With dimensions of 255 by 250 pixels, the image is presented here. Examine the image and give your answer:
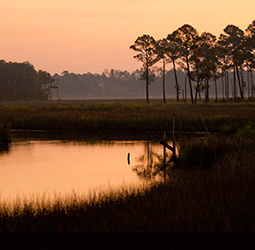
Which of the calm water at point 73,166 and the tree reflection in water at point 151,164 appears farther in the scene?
the tree reflection in water at point 151,164

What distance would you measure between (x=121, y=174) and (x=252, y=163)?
5648 millimetres

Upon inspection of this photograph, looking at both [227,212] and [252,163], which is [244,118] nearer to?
[252,163]

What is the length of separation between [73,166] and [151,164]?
343 cm

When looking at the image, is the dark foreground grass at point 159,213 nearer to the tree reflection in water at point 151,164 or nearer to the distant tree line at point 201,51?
the tree reflection in water at point 151,164

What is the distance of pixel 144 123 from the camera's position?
3094 cm

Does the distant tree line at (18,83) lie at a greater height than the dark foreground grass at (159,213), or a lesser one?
greater

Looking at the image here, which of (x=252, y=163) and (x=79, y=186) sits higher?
(x=252, y=163)

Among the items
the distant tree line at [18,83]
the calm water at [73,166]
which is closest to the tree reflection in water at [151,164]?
the calm water at [73,166]

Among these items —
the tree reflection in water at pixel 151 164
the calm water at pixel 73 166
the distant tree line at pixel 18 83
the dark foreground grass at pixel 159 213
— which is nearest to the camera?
the dark foreground grass at pixel 159 213

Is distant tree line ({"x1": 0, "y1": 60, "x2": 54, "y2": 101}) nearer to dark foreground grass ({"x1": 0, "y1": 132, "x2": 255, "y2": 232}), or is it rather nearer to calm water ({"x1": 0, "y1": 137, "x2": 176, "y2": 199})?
calm water ({"x1": 0, "y1": 137, "x2": 176, "y2": 199})

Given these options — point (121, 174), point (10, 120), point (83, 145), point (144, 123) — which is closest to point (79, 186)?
point (121, 174)

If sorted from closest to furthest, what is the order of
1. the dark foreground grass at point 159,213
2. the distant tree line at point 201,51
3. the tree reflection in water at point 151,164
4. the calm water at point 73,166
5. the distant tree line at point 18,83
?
the dark foreground grass at point 159,213 → the calm water at point 73,166 → the tree reflection in water at point 151,164 → the distant tree line at point 201,51 → the distant tree line at point 18,83

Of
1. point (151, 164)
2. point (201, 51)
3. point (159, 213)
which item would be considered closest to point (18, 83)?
point (201, 51)

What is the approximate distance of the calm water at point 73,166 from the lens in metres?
13.6
